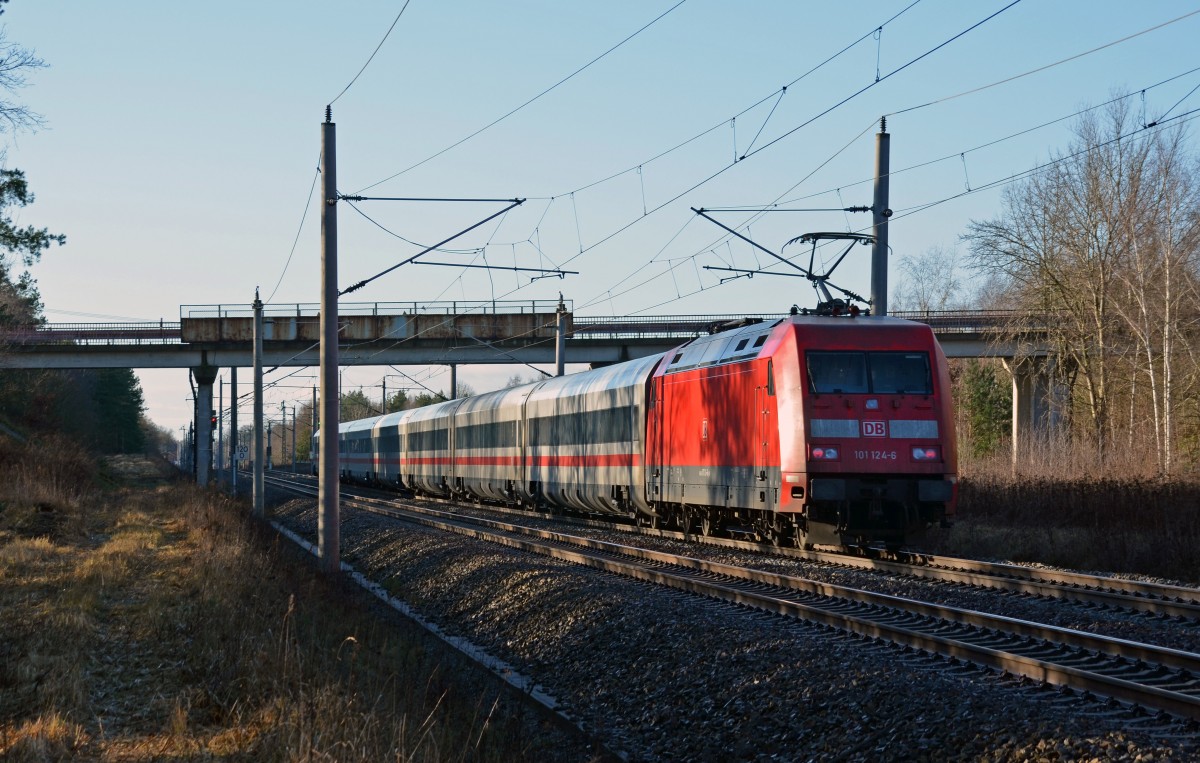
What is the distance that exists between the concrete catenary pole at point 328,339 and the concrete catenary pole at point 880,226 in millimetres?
9484

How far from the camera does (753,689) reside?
9.27 metres

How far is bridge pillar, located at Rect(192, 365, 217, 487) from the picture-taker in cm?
5762

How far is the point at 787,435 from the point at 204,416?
46.6 m

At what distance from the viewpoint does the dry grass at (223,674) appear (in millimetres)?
7750

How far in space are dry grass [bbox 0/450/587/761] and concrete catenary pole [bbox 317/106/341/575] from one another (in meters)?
0.79

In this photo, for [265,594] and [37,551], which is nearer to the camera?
[265,594]

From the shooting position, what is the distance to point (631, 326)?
54656 millimetres

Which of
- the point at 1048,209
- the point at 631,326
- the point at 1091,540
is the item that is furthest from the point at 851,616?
the point at 631,326

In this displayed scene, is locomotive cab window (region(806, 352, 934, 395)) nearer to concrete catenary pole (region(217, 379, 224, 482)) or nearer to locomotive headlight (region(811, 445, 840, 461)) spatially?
locomotive headlight (region(811, 445, 840, 461))

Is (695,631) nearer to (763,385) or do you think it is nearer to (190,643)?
(190,643)

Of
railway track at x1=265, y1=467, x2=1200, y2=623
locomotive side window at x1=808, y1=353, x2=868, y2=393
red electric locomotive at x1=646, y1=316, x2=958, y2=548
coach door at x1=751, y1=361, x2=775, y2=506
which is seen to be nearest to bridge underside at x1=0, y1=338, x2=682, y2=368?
railway track at x1=265, y1=467, x2=1200, y2=623

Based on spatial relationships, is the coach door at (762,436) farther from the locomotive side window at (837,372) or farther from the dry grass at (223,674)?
the dry grass at (223,674)

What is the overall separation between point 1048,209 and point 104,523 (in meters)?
28.8

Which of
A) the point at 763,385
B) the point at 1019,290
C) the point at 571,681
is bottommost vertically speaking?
the point at 571,681
